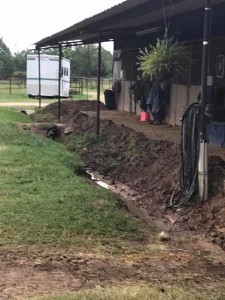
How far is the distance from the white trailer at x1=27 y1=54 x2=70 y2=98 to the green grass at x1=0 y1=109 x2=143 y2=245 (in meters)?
27.2

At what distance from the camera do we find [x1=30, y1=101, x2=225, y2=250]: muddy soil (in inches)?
291

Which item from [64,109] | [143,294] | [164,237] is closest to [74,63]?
[64,109]

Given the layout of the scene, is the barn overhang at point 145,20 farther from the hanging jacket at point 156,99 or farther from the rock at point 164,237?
the rock at point 164,237

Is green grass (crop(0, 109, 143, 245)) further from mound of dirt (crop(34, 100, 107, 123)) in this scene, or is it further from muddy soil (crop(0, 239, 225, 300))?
mound of dirt (crop(34, 100, 107, 123))

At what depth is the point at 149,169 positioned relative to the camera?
10.5 metres

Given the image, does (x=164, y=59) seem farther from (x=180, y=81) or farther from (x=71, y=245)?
(x=71, y=245)

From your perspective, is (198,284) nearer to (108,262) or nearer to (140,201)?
(108,262)

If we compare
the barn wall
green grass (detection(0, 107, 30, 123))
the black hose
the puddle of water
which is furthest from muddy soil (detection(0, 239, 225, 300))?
green grass (detection(0, 107, 30, 123))

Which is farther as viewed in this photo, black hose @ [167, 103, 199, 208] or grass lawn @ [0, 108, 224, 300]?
black hose @ [167, 103, 199, 208]

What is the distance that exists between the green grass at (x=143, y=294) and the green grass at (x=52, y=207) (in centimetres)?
166

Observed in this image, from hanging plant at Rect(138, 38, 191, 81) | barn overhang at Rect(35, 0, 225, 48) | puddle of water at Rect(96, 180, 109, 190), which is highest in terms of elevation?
barn overhang at Rect(35, 0, 225, 48)

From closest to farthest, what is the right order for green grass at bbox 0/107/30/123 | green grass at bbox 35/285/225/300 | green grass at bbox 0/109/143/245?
green grass at bbox 35/285/225/300 → green grass at bbox 0/109/143/245 → green grass at bbox 0/107/30/123

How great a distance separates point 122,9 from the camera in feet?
31.7

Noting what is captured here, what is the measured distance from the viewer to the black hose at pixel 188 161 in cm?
805
